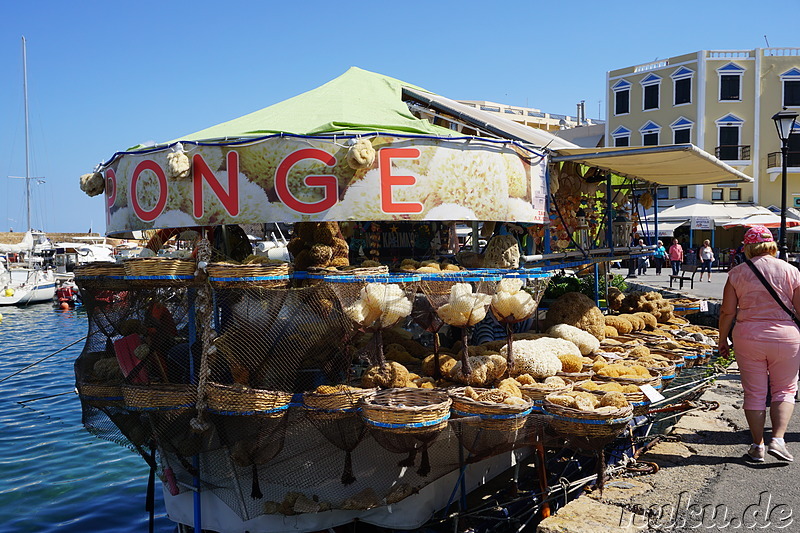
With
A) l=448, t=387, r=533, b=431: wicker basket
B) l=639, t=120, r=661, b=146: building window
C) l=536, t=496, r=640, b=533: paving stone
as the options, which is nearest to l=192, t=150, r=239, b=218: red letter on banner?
l=448, t=387, r=533, b=431: wicker basket

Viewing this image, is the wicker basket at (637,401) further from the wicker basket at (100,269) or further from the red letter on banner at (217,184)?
the wicker basket at (100,269)

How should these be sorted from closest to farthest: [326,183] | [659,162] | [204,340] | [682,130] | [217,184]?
1. [204,340]
2. [326,183]
3. [217,184]
4. [659,162]
5. [682,130]

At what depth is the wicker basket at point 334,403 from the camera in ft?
19.8

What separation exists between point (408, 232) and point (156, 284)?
4.99m

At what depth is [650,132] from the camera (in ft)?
141

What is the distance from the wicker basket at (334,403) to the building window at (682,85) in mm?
41116

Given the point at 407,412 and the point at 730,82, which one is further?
the point at 730,82

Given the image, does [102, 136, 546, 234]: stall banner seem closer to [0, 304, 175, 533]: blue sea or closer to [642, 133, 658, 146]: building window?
[0, 304, 175, 533]: blue sea

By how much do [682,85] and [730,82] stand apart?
271 cm

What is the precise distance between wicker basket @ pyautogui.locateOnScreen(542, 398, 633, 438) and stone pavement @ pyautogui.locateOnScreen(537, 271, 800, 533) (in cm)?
64

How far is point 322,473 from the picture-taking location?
6.64 metres

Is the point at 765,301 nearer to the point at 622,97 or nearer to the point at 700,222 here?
the point at 700,222

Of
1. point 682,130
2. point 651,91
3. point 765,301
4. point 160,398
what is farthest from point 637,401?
point 651,91

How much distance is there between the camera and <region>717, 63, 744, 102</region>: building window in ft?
133
